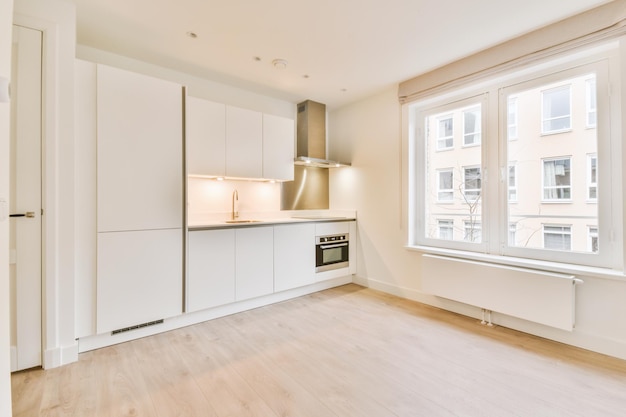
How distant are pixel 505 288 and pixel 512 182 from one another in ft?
3.36

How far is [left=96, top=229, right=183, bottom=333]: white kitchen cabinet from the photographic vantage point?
2.24 m

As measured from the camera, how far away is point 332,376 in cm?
190

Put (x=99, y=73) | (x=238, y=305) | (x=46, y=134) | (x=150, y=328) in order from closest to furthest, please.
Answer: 1. (x=46, y=134)
2. (x=99, y=73)
3. (x=150, y=328)
4. (x=238, y=305)

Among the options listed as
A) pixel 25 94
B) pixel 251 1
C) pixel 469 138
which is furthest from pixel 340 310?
pixel 25 94

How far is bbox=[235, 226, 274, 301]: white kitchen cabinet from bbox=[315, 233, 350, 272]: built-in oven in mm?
723

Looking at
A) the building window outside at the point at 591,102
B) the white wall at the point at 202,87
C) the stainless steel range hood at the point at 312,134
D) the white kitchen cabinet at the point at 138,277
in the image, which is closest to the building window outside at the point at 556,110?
the building window outside at the point at 591,102

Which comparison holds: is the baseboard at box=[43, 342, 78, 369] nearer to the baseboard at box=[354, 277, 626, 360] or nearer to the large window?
the baseboard at box=[354, 277, 626, 360]

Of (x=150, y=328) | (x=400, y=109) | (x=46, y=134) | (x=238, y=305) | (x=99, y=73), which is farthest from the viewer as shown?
(x=400, y=109)

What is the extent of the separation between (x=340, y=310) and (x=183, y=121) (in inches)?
98.9

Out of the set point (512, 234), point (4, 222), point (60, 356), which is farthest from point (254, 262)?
point (512, 234)

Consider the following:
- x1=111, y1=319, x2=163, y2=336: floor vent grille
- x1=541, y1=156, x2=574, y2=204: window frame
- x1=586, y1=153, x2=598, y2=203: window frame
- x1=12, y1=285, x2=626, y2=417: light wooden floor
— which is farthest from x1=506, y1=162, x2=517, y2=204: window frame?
x1=111, y1=319, x2=163, y2=336: floor vent grille

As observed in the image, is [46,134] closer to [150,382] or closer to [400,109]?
[150,382]

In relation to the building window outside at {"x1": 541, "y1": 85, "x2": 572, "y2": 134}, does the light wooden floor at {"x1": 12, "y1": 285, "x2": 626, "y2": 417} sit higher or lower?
lower

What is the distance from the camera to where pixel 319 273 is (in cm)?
371
